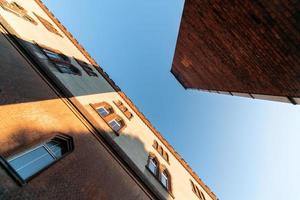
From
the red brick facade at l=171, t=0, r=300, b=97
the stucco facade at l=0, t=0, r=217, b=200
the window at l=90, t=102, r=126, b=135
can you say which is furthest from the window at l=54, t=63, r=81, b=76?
the red brick facade at l=171, t=0, r=300, b=97

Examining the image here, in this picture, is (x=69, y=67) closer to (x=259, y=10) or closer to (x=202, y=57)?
(x=202, y=57)

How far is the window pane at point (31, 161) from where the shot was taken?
6.55 metres

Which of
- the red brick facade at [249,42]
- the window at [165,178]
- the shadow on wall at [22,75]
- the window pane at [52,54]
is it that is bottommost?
the window at [165,178]

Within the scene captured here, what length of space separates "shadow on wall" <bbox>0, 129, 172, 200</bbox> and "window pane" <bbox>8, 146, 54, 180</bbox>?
194mm

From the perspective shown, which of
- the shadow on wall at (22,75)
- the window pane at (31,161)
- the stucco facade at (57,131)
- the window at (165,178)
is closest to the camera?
the window pane at (31,161)

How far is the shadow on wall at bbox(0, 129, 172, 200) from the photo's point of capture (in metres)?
6.26

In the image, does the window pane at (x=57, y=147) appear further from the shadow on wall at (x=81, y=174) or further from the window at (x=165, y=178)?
the window at (x=165, y=178)

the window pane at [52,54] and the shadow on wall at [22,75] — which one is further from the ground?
the window pane at [52,54]

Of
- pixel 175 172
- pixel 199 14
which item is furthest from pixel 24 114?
pixel 175 172

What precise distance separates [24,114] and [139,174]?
17.8 feet

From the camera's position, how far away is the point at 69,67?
47.8 feet

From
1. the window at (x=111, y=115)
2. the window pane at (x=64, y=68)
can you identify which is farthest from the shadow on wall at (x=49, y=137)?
the window at (x=111, y=115)

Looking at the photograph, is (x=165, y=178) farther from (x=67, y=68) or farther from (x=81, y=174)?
A: (x=67, y=68)

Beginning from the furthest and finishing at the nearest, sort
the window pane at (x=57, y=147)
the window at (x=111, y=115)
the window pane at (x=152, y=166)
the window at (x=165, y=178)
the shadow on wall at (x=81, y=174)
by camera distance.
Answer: the window at (x=165, y=178)
the window at (x=111, y=115)
the window pane at (x=152, y=166)
the window pane at (x=57, y=147)
the shadow on wall at (x=81, y=174)
